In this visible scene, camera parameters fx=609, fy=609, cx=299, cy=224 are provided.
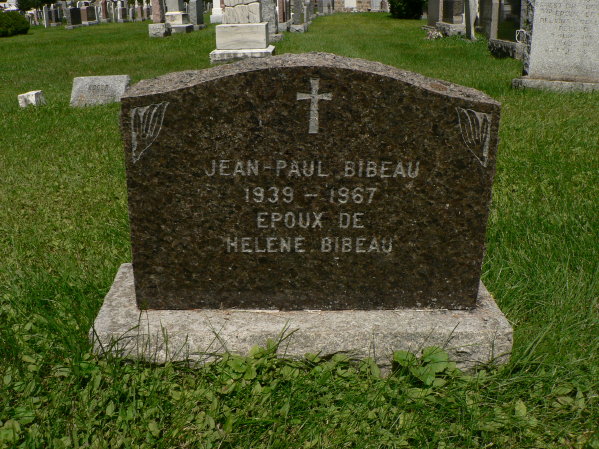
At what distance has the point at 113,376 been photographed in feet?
8.02

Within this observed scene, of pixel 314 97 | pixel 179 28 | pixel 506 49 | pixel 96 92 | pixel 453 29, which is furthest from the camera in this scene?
pixel 179 28

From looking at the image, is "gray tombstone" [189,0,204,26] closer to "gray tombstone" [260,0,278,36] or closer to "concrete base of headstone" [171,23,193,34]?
"concrete base of headstone" [171,23,193,34]

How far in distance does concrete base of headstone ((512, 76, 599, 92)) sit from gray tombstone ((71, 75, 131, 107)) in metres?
5.77

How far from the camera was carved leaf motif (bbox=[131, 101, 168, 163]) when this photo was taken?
7.89 feet

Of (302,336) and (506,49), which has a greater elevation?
(506,49)

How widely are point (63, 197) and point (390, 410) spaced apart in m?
3.53

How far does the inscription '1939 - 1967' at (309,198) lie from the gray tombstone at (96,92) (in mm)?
6736

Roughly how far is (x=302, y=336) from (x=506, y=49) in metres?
11.5

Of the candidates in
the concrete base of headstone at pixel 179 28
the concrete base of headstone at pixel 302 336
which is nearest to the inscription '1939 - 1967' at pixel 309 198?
the concrete base of headstone at pixel 302 336

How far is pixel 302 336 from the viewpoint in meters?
2.59

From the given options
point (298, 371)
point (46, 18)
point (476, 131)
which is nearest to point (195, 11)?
point (46, 18)

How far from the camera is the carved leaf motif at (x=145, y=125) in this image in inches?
94.7

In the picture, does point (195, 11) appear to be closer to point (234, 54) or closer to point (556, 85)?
point (234, 54)

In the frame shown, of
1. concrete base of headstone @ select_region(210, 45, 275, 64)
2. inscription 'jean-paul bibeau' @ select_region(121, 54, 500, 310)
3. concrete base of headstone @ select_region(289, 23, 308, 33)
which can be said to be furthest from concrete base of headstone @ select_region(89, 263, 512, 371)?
concrete base of headstone @ select_region(289, 23, 308, 33)
